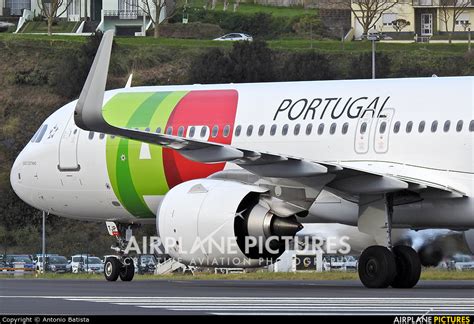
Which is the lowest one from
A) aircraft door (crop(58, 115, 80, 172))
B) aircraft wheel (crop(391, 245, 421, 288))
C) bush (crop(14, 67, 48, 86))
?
aircraft wheel (crop(391, 245, 421, 288))

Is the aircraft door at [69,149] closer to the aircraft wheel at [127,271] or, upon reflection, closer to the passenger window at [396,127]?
the aircraft wheel at [127,271]

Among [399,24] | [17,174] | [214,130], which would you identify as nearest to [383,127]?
[214,130]

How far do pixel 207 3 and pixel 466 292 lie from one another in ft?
326

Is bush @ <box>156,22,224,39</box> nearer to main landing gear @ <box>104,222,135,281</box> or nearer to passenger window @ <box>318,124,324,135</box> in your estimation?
main landing gear @ <box>104,222,135,281</box>

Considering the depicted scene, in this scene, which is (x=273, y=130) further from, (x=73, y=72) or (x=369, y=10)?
(x=369, y=10)

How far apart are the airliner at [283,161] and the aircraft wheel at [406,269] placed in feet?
0.08

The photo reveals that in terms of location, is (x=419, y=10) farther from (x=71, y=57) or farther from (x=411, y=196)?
(x=411, y=196)

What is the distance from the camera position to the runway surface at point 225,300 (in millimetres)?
18875

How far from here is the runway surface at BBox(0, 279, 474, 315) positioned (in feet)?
61.9

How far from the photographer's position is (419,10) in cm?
11556

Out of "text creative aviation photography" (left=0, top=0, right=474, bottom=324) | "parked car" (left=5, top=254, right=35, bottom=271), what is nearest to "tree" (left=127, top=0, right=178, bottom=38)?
"parked car" (left=5, top=254, right=35, bottom=271)

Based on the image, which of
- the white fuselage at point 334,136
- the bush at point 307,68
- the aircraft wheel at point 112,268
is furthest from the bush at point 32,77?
the aircraft wheel at point 112,268

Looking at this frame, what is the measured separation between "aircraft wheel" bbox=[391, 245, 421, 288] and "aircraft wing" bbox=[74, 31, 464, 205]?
143 centimetres

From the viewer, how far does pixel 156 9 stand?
106 meters
